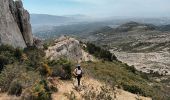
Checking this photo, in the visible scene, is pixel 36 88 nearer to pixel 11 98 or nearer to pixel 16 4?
pixel 11 98

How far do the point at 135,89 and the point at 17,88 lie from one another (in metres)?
13.5

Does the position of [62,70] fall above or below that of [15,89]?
below

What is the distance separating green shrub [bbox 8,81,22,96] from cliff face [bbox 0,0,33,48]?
37.4 ft

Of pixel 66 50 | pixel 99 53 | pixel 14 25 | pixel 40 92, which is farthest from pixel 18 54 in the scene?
pixel 99 53

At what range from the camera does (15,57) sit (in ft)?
97.8

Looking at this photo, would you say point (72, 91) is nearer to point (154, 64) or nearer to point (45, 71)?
point (45, 71)

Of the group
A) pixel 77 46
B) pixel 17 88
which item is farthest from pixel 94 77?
pixel 77 46

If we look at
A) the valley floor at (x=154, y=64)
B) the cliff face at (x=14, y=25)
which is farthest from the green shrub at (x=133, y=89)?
the valley floor at (x=154, y=64)

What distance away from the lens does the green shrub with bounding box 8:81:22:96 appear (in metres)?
20.8

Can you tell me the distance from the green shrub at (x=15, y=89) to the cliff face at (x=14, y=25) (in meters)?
11.4

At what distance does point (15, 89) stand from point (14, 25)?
54.8 ft

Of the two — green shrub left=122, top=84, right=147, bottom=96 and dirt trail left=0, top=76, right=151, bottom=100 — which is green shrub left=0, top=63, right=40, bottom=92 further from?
green shrub left=122, top=84, right=147, bottom=96

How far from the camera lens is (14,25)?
36656mm

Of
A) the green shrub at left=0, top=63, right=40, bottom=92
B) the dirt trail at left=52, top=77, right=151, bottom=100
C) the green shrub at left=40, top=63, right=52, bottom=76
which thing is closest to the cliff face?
the green shrub at left=40, top=63, right=52, bottom=76
